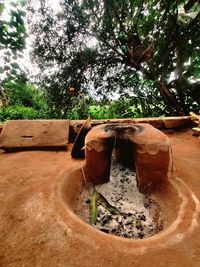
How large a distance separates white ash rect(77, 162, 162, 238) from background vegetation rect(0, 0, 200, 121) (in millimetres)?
3792

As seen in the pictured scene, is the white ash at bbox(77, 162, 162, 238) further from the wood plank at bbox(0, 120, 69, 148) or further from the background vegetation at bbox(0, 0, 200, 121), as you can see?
the background vegetation at bbox(0, 0, 200, 121)

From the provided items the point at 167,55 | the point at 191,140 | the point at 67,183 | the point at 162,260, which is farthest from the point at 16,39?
the point at 167,55

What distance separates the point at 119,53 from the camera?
6.40 m

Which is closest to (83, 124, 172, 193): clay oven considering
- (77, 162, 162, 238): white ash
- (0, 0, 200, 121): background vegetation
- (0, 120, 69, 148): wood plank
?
(77, 162, 162, 238): white ash

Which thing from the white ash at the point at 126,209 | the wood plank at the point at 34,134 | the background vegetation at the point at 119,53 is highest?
the background vegetation at the point at 119,53

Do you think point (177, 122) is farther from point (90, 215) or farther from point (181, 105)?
point (90, 215)

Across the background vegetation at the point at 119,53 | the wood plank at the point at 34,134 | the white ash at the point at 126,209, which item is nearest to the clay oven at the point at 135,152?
the white ash at the point at 126,209

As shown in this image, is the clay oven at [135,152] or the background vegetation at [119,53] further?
the background vegetation at [119,53]

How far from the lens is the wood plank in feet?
10.8

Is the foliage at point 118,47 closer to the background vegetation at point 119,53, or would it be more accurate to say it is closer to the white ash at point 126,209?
the background vegetation at point 119,53

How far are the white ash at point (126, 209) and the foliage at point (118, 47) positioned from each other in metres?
3.85

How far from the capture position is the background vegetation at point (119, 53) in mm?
5852

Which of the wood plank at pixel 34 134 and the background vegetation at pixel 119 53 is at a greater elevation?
the background vegetation at pixel 119 53

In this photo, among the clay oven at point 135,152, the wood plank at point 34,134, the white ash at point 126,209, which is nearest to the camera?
the white ash at point 126,209
